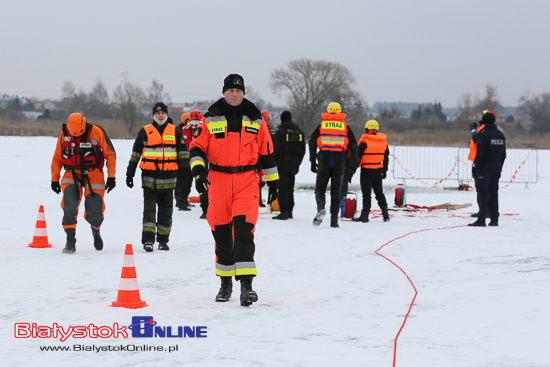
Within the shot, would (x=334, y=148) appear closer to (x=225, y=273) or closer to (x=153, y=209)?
(x=153, y=209)

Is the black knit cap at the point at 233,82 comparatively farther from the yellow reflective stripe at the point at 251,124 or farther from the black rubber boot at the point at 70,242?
the black rubber boot at the point at 70,242

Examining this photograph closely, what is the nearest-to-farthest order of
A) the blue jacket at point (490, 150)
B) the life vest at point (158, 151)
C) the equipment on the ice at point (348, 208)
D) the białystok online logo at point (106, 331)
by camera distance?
the białystok online logo at point (106, 331) → the life vest at point (158, 151) → the blue jacket at point (490, 150) → the equipment on the ice at point (348, 208)

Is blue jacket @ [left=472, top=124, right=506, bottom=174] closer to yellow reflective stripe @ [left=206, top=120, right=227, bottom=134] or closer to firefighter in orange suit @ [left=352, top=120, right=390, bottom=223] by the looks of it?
firefighter in orange suit @ [left=352, top=120, right=390, bottom=223]

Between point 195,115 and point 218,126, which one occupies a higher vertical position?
point 195,115

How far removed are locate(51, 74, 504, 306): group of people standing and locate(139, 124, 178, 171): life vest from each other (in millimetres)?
14

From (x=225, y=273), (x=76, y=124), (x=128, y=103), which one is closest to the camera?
(x=225, y=273)

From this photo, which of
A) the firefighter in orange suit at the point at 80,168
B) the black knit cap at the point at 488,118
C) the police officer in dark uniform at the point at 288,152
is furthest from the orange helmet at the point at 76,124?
the black knit cap at the point at 488,118

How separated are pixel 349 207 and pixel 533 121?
3595 inches

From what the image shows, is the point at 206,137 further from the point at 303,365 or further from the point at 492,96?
the point at 492,96

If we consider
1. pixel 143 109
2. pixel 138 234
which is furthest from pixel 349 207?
pixel 143 109

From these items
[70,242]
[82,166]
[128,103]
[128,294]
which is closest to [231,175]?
[128,294]

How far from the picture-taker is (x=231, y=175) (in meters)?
5.91

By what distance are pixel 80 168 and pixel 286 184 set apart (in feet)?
17.4

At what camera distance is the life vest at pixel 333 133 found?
1179 cm
